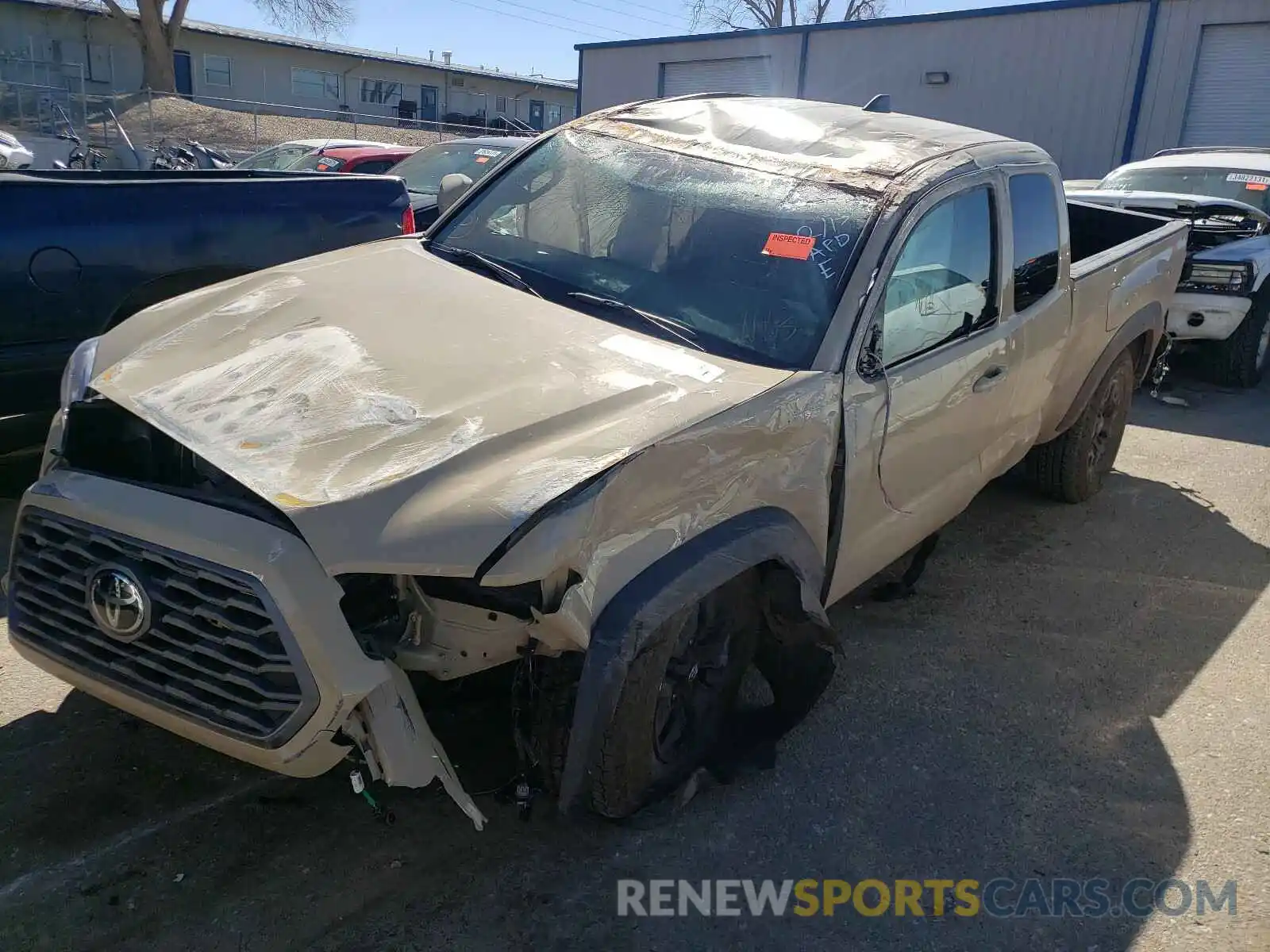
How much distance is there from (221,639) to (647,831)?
128 centimetres

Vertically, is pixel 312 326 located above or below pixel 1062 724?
above

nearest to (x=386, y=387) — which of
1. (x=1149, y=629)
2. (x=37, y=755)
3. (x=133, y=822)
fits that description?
(x=133, y=822)

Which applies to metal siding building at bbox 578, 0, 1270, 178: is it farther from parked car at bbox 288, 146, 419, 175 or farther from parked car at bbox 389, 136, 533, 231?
parked car at bbox 389, 136, 533, 231

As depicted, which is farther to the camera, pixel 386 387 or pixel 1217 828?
pixel 1217 828

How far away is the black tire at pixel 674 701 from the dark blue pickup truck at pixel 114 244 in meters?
3.19

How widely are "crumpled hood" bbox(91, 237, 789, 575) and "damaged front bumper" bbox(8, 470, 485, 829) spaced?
0.13 m

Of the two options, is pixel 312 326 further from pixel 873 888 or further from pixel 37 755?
pixel 873 888

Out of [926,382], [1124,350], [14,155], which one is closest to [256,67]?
[14,155]

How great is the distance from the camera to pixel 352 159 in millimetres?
13297

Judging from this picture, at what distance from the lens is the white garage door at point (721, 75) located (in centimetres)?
2216

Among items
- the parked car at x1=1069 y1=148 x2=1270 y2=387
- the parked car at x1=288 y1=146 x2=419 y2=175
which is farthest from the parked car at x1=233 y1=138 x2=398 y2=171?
the parked car at x1=1069 y1=148 x2=1270 y2=387

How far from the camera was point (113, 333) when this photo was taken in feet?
10.7

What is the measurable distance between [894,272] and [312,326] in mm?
1820

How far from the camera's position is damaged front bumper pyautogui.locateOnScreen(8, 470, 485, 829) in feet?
7.27
